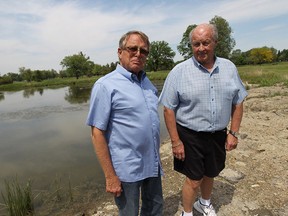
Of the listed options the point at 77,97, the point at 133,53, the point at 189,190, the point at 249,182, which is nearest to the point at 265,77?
the point at 77,97

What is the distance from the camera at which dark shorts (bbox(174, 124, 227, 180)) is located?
290cm

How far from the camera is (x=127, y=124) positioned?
2338mm

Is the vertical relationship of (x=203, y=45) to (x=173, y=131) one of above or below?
above

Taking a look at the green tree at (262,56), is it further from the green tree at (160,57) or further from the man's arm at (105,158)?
the man's arm at (105,158)

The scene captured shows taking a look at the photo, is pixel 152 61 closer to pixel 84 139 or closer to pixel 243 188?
pixel 84 139

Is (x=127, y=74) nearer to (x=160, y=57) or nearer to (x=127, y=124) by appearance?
(x=127, y=124)

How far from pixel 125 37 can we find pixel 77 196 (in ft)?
13.5

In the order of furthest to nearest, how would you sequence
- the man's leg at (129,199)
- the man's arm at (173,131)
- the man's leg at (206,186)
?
the man's leg at (206,186) → the man's arm at (173,131) → the man's leg at (129,199)

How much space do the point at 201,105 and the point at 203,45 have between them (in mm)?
621

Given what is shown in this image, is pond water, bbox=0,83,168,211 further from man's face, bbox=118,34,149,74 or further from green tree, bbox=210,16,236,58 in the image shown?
green tree, bbox=210,16,236,58

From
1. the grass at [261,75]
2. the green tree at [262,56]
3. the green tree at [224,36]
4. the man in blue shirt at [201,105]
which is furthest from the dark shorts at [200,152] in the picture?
the green tree at [262,56]

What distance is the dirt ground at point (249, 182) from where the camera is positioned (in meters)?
3.72

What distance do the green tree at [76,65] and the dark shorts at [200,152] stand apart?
7843cm

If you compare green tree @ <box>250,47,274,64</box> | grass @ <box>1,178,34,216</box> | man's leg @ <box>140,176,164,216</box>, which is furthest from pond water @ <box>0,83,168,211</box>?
green tree @ <box>250,47,274,64</box>
